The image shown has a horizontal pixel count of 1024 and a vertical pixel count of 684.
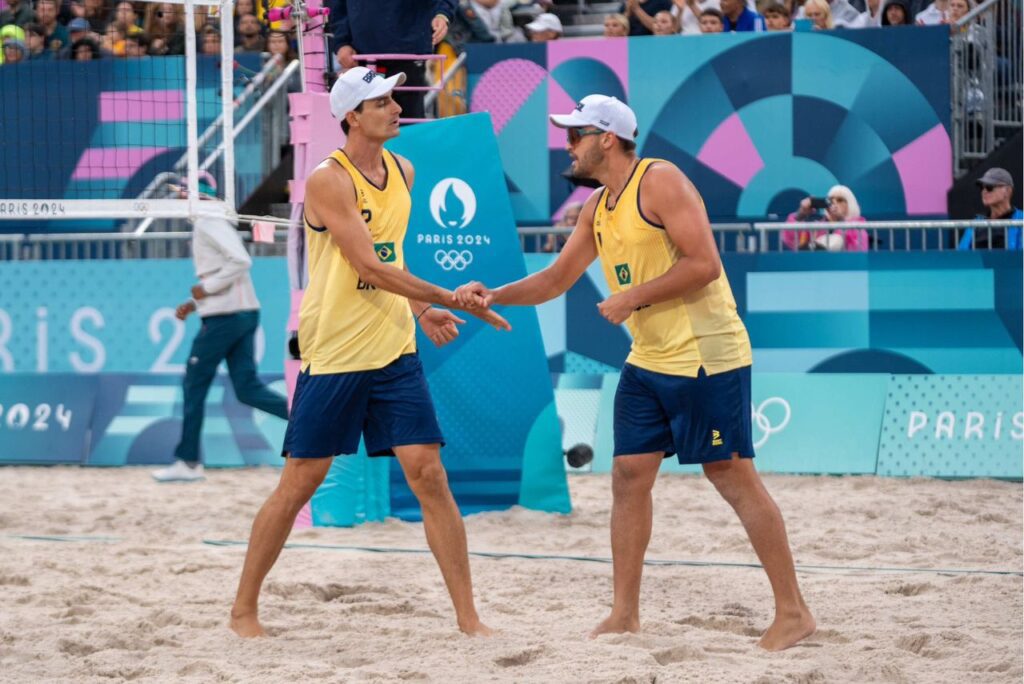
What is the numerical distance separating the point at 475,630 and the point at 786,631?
1.19 m

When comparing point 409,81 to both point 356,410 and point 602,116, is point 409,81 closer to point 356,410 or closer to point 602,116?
point 602,116

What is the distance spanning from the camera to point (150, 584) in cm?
652

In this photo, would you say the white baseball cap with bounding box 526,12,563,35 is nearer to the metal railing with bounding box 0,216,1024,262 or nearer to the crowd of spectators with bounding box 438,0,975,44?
the crowd of spectators with bounding box 438,0,975,44

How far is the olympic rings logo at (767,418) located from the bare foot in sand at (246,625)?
18.2 feet

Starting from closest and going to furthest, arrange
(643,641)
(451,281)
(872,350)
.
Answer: (643,641) < (451,281) < (872,350)

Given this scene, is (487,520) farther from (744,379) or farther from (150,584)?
(744,379)

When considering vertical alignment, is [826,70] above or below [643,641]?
above

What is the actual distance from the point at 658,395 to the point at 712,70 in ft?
24.9

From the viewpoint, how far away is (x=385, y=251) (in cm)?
560

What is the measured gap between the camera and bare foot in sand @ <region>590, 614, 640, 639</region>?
17.7ft

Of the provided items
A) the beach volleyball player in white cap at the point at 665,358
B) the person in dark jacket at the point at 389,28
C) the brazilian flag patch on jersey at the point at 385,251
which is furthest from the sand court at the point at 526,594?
the person in dark jacket at the point at 389,28

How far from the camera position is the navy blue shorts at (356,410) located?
5.46 meters

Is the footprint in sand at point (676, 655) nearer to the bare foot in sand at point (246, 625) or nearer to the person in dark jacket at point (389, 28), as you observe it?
the bare foot in sand at point (246, 625)

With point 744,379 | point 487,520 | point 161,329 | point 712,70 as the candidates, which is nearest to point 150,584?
point 487,520
